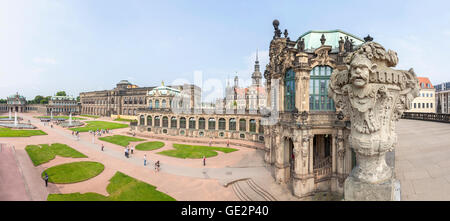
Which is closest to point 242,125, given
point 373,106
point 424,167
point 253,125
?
point 253,125

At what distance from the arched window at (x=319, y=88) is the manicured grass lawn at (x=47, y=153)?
113 feet

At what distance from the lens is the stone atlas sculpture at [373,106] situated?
19.0ft

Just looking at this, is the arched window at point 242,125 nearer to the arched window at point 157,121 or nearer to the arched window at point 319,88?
the arched window at point 157,121

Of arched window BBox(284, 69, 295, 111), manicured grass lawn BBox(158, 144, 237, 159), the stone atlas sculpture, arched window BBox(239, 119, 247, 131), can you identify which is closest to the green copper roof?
arched window BBox(284, 69, 295, 111)

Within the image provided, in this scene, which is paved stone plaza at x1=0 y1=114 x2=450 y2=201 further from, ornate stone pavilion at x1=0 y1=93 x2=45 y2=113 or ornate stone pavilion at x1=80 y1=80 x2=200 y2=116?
ornate stone pavilion at x1=0 y1=93 x2=45 y2=113

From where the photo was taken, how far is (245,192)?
1886 centimetres

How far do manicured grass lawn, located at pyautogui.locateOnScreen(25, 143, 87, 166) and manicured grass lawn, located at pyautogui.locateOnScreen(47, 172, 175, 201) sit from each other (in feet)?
44.8

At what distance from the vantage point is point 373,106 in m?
5.92

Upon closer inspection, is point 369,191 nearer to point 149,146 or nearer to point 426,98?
point 149,146

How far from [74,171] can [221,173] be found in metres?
18.4

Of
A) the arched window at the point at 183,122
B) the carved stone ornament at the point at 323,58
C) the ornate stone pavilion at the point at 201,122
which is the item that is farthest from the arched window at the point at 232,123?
the carved stone ornament at the point at 323,58
